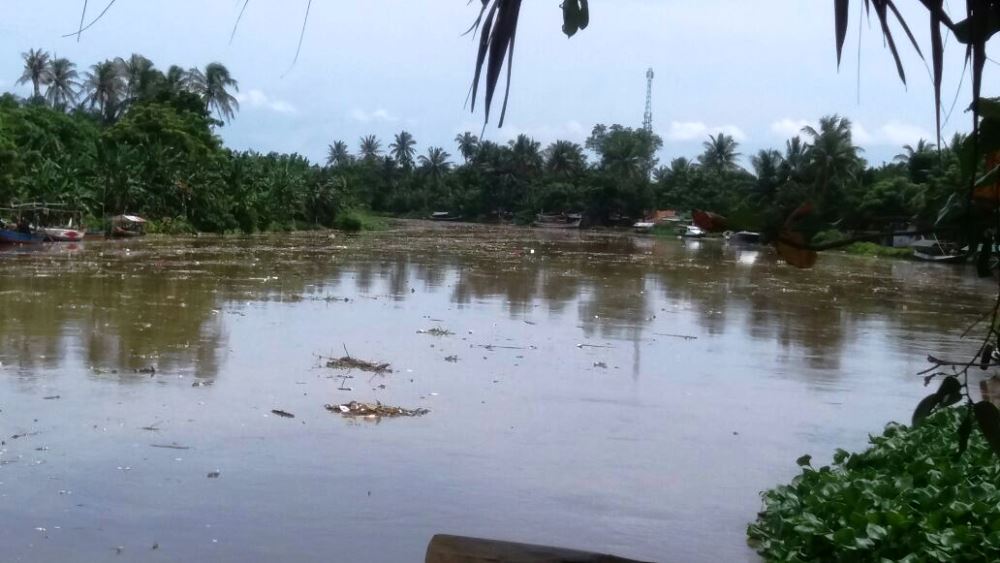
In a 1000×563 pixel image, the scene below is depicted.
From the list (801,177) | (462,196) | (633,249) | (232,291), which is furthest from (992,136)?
(462,196)

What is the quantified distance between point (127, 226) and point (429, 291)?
22682mm

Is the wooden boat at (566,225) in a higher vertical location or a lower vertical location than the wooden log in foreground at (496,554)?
higher

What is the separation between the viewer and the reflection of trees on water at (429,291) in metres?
12.9

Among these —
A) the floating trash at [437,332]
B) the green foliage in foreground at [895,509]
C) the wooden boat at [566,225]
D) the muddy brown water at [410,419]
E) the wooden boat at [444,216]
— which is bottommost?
the muddy brown water at [410,419]

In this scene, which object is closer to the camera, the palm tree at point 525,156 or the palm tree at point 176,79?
the palm tree at point 176,79

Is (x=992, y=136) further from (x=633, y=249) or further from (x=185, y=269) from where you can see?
(x=633, y=249)

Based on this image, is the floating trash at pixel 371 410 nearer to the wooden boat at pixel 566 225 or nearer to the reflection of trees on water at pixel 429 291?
the reflection of trees on water at pixel 429 291

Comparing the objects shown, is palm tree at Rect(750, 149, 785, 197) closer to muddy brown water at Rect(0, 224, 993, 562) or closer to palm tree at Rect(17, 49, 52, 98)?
muddy brown water at Rect(0, 224, 993, 562)

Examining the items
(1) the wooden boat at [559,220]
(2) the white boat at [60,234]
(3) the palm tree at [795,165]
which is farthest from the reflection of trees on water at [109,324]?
(1) the wooden boat at [559,220]

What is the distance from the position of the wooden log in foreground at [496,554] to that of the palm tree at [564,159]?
8368 centimetres

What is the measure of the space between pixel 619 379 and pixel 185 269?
14968 millimetres

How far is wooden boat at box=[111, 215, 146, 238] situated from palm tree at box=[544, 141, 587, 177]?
48.1m

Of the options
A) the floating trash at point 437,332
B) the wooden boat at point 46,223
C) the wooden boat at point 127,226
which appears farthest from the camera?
the wooden boat at point 127,226

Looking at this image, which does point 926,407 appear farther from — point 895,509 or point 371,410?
point 371,410
